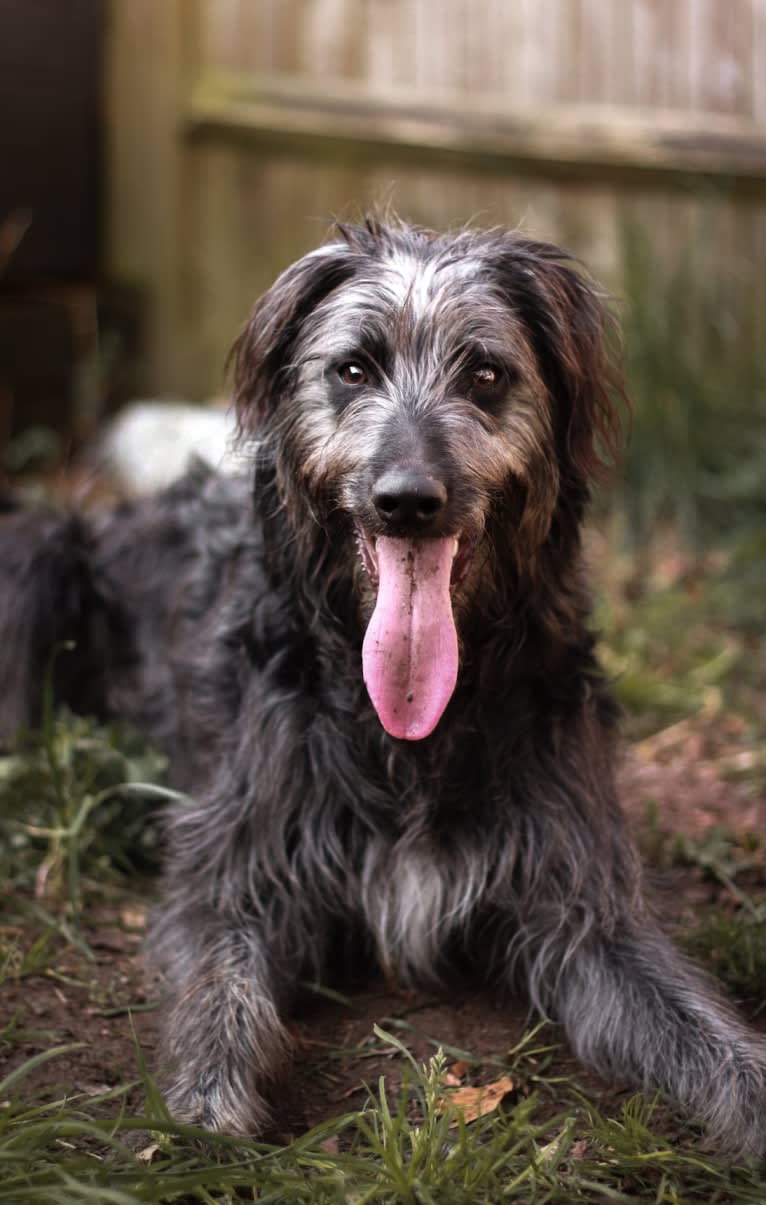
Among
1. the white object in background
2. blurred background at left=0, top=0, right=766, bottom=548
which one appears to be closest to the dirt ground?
the white object in background

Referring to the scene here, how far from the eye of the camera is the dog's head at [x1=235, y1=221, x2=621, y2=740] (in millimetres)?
A: 2611

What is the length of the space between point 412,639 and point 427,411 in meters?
0.46

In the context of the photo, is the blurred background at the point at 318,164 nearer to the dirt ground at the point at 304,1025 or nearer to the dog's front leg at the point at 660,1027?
the dirt ground at the point at 304,1025

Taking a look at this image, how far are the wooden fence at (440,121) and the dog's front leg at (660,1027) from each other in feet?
16.9

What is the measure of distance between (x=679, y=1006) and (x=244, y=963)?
0.87 meters

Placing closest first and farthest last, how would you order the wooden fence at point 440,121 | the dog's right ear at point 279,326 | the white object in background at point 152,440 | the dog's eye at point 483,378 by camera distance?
1. the dog's eye at point 483,378
2. the dog's right ear at point 279,326
3. the white object in background at point 152,440
4. the wooden fence at point 440,121

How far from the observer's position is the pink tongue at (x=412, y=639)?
2609 mm

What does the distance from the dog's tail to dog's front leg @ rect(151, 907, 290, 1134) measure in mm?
1363

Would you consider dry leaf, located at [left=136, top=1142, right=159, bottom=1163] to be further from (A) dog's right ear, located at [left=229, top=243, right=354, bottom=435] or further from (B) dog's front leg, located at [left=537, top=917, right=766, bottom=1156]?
(A) dog's right ear, located at [left=229, top=243, right=354, bottom=435]

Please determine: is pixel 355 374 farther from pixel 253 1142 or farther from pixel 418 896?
pixel 253 1142

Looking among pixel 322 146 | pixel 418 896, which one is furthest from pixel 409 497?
pixel 322 146

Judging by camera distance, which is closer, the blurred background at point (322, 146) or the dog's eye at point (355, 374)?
the dog's eye at point (355, 374)

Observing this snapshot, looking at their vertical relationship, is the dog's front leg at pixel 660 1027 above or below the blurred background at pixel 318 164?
below

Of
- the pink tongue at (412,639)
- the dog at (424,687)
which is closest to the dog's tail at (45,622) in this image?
the dog at (424,687)
